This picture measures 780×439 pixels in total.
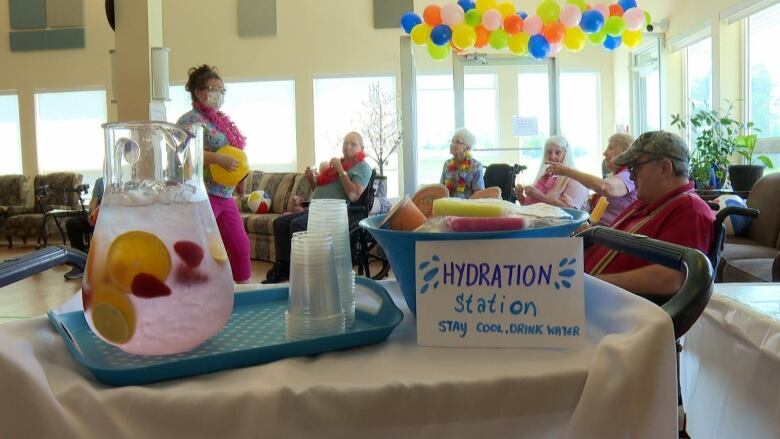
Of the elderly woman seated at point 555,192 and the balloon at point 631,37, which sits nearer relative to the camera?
the elderly woman seated at point 555,192

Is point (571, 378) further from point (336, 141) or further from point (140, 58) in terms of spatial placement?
point (336, 141)

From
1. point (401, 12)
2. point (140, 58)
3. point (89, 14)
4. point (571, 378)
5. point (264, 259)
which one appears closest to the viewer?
point (571, 378)

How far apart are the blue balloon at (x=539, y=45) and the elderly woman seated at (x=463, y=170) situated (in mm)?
1013

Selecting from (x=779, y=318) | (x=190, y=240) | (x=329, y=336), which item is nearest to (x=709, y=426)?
(x=779, y=318)

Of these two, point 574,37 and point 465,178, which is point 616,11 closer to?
point 574,37

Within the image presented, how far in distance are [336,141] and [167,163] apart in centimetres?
749

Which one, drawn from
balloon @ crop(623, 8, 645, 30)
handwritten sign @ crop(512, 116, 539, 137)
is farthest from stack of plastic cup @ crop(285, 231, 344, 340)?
handwritten sign @ crop(512, 116, 539, 137)

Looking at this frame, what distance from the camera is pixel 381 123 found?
25.4 feet

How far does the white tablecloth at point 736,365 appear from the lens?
3.26 ft

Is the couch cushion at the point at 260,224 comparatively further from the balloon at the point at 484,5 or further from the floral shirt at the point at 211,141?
the floral shirt at the point at 211,141

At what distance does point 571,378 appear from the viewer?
1.77 feet

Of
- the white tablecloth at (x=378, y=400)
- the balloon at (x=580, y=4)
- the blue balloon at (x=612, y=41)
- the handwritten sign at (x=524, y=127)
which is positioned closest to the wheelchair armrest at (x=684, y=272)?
the white tablecloth at (x=378, y=400)

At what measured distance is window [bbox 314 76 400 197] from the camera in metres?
7.89

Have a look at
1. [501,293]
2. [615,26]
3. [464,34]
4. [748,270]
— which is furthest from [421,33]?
[501,293]
